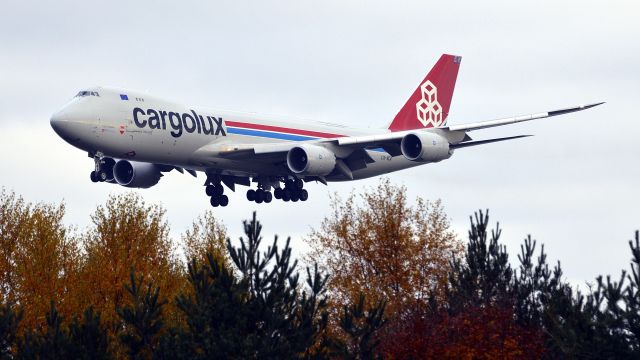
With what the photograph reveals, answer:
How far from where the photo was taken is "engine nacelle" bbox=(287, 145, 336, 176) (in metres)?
64.7

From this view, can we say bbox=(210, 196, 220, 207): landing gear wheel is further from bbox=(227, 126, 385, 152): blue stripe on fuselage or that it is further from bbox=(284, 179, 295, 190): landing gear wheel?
bbox=(227, 126, 385, 152): blue stripe on fuselage

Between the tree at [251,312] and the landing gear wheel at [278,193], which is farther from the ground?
the landing gear wheel at [278,193]

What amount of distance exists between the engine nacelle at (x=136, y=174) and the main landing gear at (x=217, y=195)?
2.80 m

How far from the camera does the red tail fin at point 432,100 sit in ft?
254

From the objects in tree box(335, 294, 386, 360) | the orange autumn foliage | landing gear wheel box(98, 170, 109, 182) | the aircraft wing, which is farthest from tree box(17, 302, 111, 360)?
the aircraft wing

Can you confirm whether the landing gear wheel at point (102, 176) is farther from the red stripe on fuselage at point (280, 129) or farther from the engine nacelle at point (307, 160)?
the engine nacelle at point (307, 160)

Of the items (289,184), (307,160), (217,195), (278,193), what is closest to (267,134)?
(289,184)

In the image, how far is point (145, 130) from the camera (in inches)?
2420

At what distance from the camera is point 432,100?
79312 millimetres

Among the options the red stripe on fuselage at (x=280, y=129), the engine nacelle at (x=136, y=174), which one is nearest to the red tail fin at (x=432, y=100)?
the red stripe on fuselage at (x=280, y=129)

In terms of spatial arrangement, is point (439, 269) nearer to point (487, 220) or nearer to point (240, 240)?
point (487, 220)

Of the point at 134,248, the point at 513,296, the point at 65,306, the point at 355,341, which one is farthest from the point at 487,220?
the point at 134,248

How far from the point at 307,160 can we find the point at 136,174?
8.65 m

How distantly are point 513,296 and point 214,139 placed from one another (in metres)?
23.1
